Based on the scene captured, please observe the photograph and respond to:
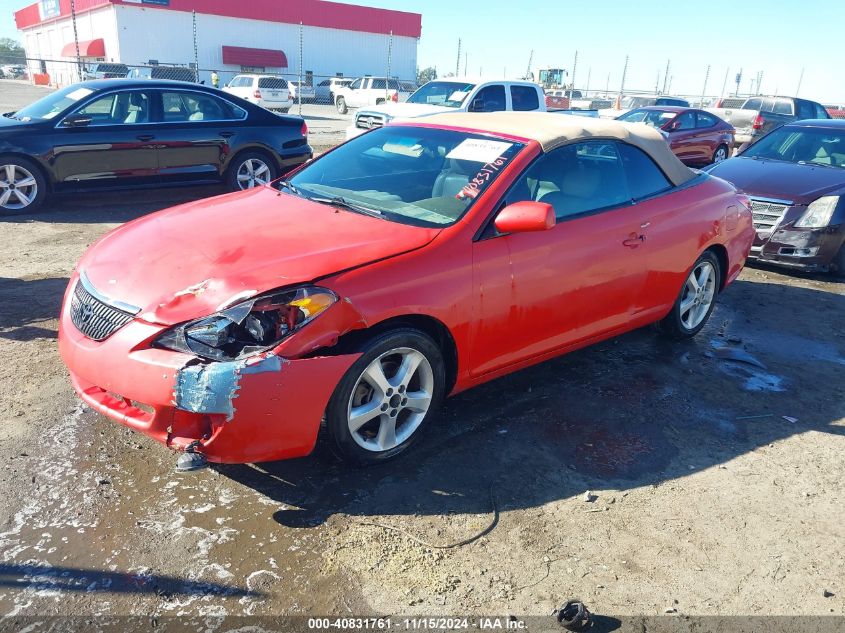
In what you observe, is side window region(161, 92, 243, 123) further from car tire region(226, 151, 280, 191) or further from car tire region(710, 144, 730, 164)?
car tire region(710, 144, 730, 164)

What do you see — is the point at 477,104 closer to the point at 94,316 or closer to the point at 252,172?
the point at 252,172

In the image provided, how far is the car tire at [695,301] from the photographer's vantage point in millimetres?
5094

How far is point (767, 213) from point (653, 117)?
28.7ft

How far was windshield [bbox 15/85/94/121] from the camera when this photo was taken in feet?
26.6

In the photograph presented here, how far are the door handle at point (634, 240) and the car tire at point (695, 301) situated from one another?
79 centimetres

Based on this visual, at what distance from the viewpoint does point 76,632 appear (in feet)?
7.59

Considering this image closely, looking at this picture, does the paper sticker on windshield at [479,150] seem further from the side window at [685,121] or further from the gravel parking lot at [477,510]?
the side window at [685,121]

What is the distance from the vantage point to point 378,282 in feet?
10.3

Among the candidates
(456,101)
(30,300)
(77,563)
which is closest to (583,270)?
(77,563)

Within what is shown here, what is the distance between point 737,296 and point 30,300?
20.7ft

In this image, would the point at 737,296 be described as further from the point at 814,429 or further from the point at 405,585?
the point at 405,585

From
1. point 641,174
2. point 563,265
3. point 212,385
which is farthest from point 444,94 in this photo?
point 212,385

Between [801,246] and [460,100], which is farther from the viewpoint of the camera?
[460,100]

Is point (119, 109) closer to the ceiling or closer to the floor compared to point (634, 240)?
closer to the ceiling
